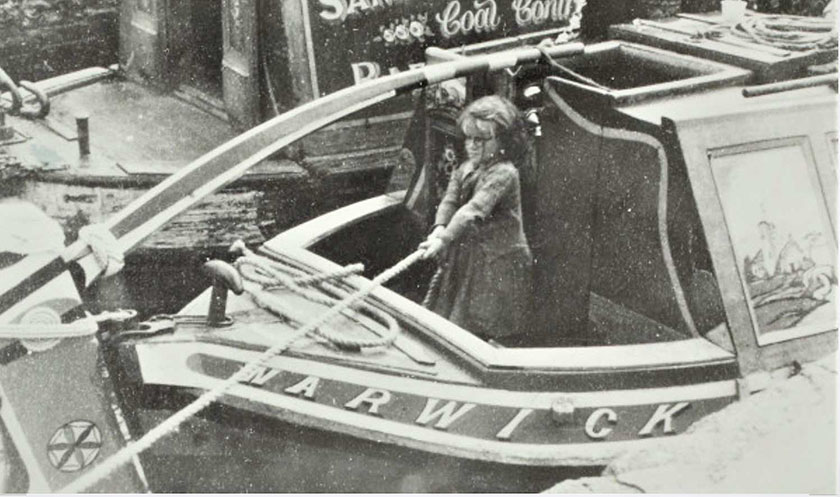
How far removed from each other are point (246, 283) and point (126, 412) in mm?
547

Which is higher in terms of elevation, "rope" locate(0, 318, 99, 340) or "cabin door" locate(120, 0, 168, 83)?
"rope" locate(0, 318, 99, 340)

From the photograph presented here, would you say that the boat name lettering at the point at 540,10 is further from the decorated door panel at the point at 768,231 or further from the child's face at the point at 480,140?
the decorated door panel at the point at 768,231

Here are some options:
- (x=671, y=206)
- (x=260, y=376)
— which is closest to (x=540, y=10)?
(x=671, y=206)

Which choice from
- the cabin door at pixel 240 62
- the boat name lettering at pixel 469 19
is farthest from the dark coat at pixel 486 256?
the cabin door at pixel 240 62

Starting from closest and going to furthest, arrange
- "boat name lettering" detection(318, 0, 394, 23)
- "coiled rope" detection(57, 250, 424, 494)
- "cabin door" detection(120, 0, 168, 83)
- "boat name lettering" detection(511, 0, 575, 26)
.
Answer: "coiled rope" detection(57, 250, 424, 494)
"boat name lettering" detection(318, 0, 394, 23)
"boat name lettering" detection(511, 0, 575, 26)
"cabin door" detection(120, 0, 168, 83)

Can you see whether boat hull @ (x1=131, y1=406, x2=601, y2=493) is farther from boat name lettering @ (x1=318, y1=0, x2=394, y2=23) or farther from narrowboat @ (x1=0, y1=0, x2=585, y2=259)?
boat name lettering @ (x1=318, y1=0, x2=394, y2=23)

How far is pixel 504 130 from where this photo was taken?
122 inches

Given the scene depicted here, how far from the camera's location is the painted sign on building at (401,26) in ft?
13.9

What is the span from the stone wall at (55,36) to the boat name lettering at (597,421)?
2.56 m

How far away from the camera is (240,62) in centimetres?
479

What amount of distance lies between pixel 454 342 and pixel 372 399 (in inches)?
10.4

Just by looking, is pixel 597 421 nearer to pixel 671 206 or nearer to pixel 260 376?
pixel 671 206

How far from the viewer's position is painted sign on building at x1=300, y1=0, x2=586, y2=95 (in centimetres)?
425

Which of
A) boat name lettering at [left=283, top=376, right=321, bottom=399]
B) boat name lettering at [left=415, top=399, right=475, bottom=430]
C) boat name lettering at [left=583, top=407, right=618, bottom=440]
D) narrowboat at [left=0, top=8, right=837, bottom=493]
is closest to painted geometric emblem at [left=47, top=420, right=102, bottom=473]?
narrowboat at [left=0, top=8, right=837, bottom=493]
